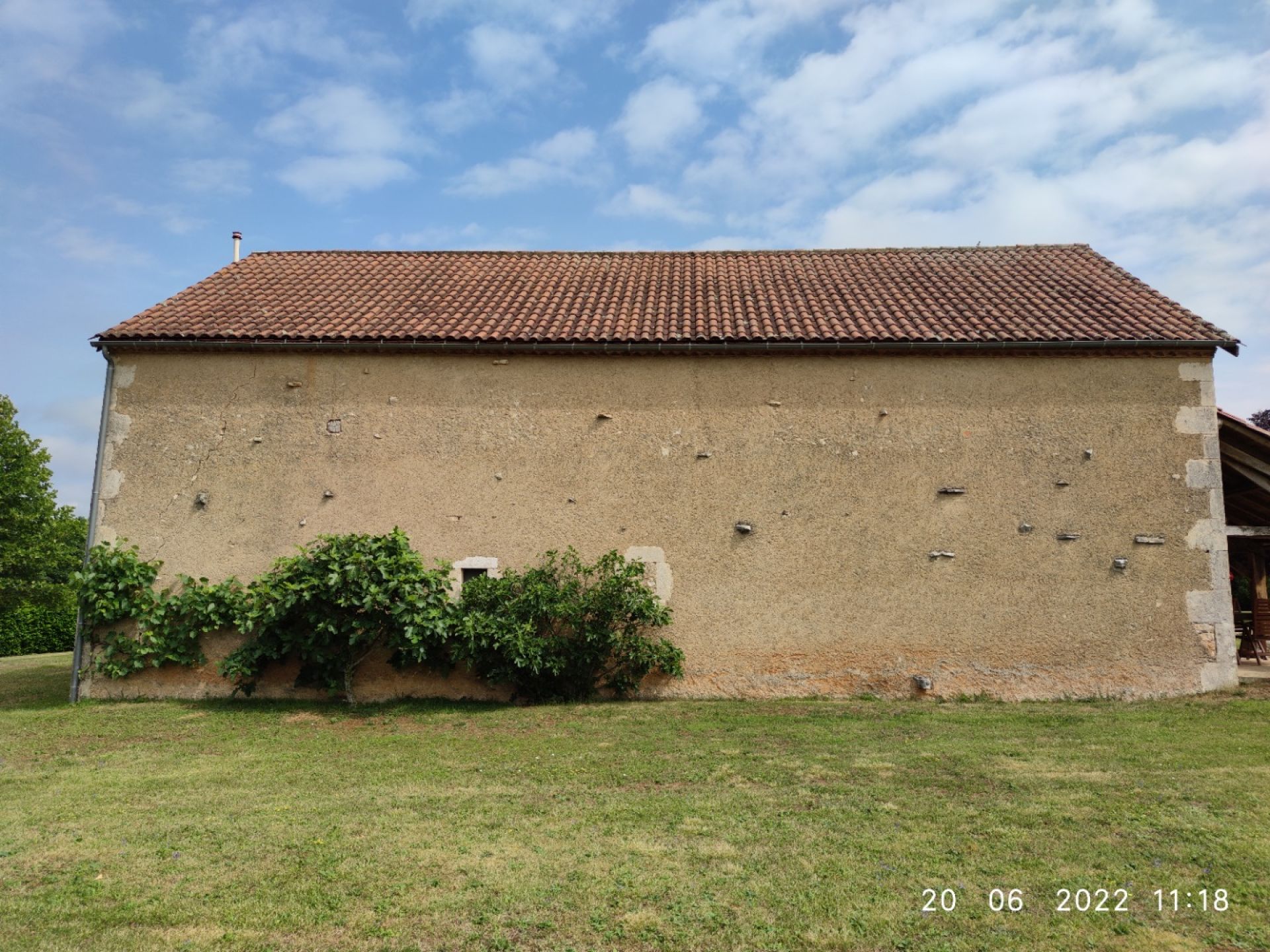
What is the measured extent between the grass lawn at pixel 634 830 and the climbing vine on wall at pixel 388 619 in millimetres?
951

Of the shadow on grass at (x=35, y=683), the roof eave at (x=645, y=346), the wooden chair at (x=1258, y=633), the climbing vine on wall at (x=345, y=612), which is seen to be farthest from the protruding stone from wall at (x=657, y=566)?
the wooden chair at (x=1258, y=633)

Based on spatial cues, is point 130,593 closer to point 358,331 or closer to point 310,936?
point 358,331

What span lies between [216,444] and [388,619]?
3135 millimetres

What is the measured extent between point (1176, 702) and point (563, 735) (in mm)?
6456

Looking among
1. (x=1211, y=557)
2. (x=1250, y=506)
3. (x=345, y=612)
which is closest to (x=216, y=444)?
(x=345, y=612)

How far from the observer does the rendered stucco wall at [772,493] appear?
8875mm

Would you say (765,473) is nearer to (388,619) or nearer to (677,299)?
(677,299)

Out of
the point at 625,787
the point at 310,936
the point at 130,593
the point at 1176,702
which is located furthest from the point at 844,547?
the point at 130,593

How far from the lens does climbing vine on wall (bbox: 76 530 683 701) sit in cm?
849

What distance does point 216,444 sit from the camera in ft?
31.3

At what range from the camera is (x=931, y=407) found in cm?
930

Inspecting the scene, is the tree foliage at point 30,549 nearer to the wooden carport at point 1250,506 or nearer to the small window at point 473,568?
the small window at point 473,568

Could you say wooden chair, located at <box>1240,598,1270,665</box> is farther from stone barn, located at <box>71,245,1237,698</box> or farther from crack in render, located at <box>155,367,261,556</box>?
crack in render, located at <box>155,367,261,556</box>

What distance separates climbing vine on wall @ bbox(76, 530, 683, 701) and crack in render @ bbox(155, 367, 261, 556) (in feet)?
1.54
